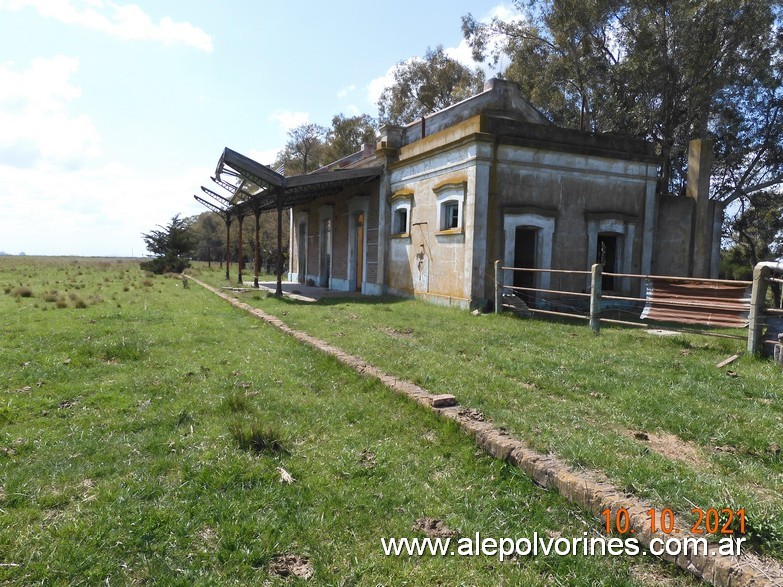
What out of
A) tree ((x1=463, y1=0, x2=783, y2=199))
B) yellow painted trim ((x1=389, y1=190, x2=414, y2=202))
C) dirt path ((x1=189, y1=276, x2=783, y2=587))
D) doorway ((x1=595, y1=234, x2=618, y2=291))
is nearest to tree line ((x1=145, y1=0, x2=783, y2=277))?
tree ((x1=463, y1=0, x2=783, y2=199))

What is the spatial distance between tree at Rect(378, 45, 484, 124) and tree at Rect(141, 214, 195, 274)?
17.1m

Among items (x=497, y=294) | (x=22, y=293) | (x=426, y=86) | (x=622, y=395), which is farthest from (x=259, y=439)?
(x=426, y=86)

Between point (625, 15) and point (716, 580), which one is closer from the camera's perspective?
point (716, 580)

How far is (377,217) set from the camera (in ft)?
60.6

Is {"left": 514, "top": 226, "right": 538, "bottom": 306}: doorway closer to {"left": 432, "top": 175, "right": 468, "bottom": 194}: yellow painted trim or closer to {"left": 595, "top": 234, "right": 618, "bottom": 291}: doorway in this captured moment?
{"left": 595, "top": 234, "right": 618, "bottom": 291}: doorway

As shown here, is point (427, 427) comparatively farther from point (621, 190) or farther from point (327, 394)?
point (621, 190)

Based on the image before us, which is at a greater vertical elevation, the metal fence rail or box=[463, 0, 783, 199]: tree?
box=[463, 0, 783, 199]: tree

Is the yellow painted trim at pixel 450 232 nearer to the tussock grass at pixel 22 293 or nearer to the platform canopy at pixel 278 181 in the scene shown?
the platform canopy at pixel 278 181

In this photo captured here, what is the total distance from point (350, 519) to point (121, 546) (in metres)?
1.29

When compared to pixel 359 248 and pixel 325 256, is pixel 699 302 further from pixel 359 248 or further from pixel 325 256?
pixel 325 256

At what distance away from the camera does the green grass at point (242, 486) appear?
2.71 m

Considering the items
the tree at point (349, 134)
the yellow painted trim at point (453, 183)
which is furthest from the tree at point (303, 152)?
the yellow painted trim at point (453, 183)

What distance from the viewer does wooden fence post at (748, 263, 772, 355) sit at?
7309mm

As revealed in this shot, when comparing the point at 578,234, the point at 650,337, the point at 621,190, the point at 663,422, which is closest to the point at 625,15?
the point at 621,190
